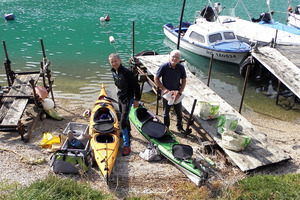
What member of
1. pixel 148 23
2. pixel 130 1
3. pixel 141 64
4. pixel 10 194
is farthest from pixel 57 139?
pixel 130 1

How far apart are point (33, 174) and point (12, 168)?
2.21 feet

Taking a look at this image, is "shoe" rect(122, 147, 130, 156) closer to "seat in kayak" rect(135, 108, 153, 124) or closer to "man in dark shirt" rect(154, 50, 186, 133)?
"seat in kayak" rect(135, 108, 153, 124)

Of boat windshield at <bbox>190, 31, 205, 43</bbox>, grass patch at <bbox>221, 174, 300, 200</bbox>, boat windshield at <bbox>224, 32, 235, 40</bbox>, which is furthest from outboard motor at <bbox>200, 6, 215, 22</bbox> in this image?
grass patch at <bbox>221, 174, 300, 200</bbox>

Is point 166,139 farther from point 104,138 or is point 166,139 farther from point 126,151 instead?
point 104,138

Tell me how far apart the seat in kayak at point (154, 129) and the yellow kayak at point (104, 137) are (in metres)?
0.85

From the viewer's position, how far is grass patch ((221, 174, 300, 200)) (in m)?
6.15

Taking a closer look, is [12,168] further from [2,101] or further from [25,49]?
[25,49]

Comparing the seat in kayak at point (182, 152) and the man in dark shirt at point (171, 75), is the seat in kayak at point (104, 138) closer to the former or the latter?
the seat in kayak at point (182, 152)

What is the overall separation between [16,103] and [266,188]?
7963 mm

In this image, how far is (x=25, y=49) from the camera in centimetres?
2025

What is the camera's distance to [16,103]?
31.0 feet

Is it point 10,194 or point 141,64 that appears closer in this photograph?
point 10,194

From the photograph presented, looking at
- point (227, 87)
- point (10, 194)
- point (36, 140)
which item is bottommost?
point (227, 87)

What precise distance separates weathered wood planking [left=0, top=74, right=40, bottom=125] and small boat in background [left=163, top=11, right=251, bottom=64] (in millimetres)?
11423
